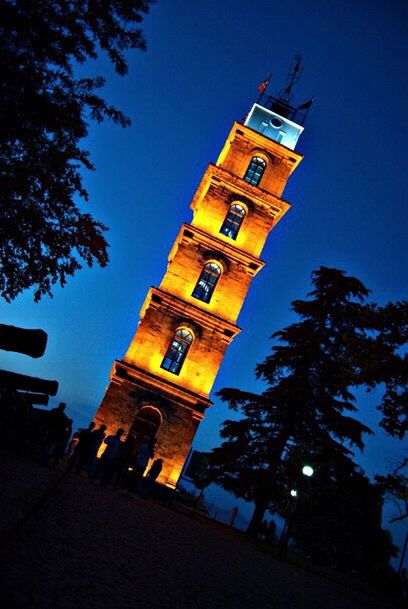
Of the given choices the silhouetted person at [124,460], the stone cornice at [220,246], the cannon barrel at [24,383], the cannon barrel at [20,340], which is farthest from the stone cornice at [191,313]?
the cannon barrel at [20,340]

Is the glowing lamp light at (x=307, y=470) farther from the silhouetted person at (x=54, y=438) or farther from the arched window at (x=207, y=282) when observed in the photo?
the arched window at (x=207, y=282)

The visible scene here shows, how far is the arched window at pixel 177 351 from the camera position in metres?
22.2

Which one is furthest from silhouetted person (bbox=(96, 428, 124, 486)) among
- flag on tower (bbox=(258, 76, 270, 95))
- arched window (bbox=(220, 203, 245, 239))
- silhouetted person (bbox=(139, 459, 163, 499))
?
flag on tower (bbox=(258, 76, 270, 95))

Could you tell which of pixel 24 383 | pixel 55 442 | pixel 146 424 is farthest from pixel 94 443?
pixel 146 424

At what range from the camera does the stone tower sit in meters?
20.8

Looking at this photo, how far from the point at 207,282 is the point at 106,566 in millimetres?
20496

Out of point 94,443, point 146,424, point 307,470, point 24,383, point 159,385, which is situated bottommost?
point 94,443

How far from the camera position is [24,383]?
10.0 meters

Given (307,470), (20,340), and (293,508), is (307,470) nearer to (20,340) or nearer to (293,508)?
(293,508)

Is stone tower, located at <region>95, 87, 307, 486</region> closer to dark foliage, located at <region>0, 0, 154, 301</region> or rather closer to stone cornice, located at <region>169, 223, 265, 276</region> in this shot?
stone cornice, located at <region>169, 223, 265, 276</region>

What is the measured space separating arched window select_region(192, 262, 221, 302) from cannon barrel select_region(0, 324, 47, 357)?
16.6m

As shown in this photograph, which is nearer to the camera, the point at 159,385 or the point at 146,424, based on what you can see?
the point at 146,424

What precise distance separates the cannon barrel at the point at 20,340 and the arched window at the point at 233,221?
19417 mm

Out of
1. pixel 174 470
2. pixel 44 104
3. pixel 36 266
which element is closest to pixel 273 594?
pixel 36 266
